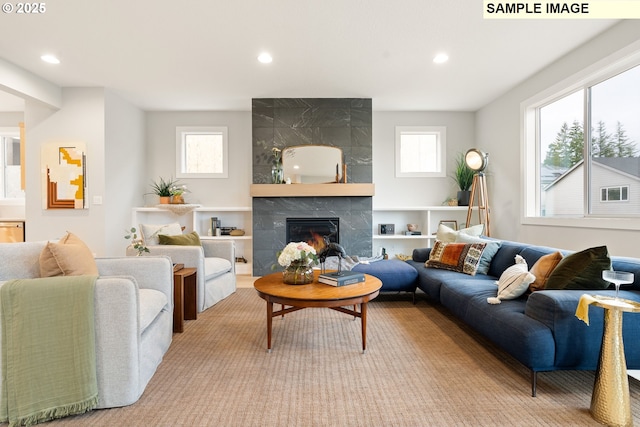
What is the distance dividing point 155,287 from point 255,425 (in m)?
1.26

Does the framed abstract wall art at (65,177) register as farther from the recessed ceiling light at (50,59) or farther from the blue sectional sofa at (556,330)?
the blue sectional sofa at (556,330)

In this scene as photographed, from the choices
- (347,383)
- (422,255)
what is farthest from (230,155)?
(347,383)

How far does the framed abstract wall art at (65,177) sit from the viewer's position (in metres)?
4.52

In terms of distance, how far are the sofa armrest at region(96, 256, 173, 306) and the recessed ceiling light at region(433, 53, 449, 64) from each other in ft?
11.2

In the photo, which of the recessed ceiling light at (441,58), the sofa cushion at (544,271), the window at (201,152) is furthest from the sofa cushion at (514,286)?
the window at (201,152)

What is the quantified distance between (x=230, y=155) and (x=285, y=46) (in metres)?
2.69

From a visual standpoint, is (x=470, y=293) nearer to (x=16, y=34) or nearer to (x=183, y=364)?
(x=183, y=364)

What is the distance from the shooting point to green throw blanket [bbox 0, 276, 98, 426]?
1.59 meters

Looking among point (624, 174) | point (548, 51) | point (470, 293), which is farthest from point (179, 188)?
point (624, 174)

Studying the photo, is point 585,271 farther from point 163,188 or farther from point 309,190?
point 163,188

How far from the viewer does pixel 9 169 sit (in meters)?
5.71

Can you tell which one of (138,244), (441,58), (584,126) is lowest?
(138,244)

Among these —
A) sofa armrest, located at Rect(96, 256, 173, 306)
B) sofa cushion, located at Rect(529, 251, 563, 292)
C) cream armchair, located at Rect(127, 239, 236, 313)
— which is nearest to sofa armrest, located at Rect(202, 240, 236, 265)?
cream armchair, located at Rect(127, 239, 236, 313)

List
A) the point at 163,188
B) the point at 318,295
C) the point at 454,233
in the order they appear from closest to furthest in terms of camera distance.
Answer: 1. the point at 318,295
2. the point at 454,233
3. the point at 163,188
